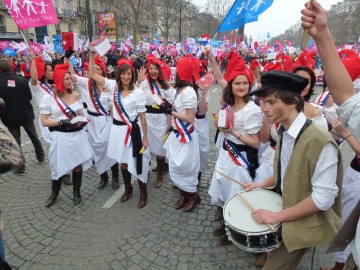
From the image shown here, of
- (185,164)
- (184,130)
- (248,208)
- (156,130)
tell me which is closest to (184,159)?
(185,164)

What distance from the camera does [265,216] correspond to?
1965mm

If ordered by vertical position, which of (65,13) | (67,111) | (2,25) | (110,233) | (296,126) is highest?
(65,13)

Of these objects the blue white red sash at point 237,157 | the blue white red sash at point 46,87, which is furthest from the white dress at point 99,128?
the blue white red sash at point 237,157

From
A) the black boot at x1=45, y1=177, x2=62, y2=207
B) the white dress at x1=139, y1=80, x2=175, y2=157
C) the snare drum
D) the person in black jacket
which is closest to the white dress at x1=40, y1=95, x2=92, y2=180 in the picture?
the black boot at x1=45, y1=177, x2=62, y2=207

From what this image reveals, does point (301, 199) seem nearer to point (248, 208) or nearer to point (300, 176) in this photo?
point (300, 176)

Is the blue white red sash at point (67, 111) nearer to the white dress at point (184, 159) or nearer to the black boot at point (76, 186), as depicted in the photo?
the black boot at point (76, 186)

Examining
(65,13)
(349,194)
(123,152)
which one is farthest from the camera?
(65,13)

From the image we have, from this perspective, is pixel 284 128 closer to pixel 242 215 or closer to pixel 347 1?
pixel 242 215

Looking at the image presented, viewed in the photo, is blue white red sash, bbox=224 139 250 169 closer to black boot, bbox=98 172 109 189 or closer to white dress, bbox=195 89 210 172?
white dress, bbox=195 89 210 172

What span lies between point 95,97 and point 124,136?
1.17 m

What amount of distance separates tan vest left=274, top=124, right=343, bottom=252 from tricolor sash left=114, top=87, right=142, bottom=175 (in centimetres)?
252

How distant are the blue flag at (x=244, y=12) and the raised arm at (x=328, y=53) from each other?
2.33 metres

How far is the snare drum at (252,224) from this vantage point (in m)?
1.94

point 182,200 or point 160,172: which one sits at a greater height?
point 160,172
